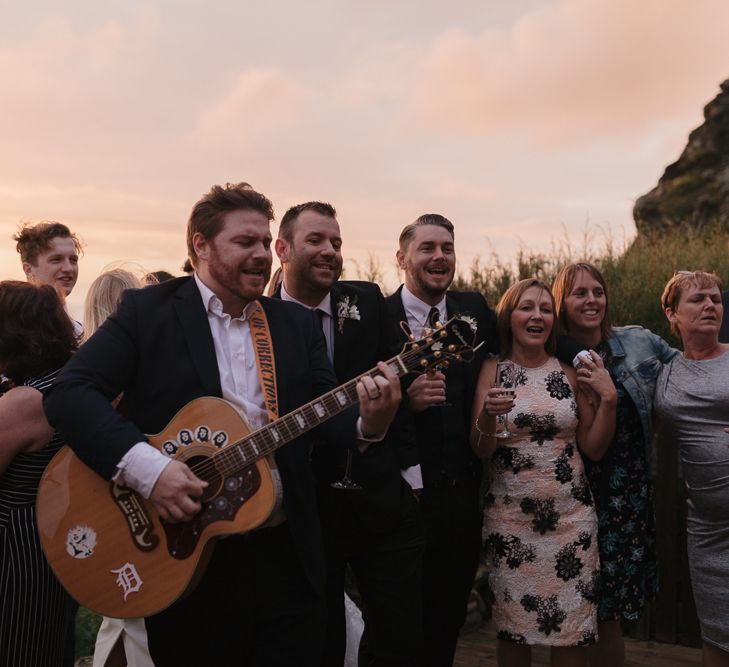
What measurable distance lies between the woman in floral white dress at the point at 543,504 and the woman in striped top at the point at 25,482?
2024 millimetres

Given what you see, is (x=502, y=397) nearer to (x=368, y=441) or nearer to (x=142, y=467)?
(x=368, y=441)

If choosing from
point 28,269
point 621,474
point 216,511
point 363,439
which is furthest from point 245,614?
point 28,269

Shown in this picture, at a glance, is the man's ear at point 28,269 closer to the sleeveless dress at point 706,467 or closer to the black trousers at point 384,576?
the black trousers at point 384,576

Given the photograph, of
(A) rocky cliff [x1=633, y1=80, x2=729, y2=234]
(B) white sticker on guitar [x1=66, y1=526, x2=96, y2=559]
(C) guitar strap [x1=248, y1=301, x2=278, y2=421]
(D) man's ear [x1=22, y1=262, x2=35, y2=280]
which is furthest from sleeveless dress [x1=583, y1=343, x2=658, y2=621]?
(A) rocky cliff [x1=633, y1=80, x2=729, y2=234]

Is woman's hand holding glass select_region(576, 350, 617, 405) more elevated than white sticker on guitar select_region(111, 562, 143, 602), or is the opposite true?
woman's hand holding glass select_region(576, 350, 617, 405)

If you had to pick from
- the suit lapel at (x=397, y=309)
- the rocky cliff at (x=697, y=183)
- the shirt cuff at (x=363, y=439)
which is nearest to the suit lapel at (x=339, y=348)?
the suit lapel at (x=397, y=309)

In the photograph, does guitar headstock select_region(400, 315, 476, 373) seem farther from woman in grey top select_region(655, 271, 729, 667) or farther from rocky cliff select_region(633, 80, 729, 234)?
rocky cliff select_region(633, 80, 729, 234)

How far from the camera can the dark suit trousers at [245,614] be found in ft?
9.68

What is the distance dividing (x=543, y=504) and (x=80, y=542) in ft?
7.32

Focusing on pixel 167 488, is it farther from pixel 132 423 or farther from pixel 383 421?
pixel 383 421

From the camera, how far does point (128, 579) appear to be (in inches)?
112

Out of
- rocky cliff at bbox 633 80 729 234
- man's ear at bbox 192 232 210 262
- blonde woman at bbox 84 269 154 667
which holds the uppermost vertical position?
rocky cliff at bbox 633 80 729 234

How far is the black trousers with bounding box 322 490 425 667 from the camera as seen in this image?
145 inches

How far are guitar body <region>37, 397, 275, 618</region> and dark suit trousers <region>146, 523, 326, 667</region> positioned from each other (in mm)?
185
